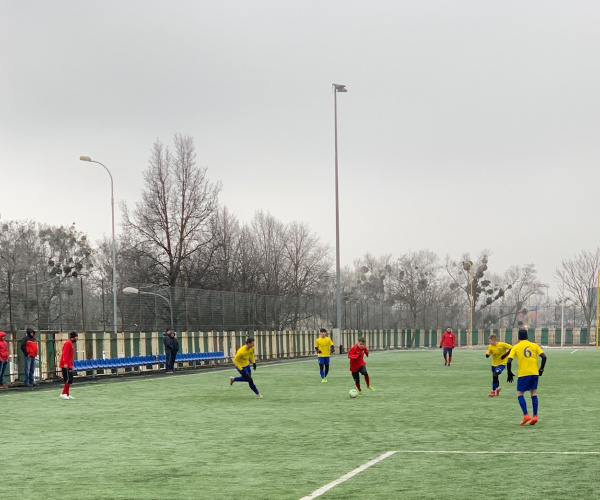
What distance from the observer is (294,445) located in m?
14.4

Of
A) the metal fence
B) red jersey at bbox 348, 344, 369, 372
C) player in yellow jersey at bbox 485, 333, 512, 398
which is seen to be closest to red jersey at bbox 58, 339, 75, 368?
red jersey at bbox 348, 344, 369, 372

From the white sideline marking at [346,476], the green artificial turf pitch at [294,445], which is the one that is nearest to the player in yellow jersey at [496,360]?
the green artificial turf pitch at [294,445]

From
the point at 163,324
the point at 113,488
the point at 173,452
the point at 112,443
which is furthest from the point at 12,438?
the point at 163,324

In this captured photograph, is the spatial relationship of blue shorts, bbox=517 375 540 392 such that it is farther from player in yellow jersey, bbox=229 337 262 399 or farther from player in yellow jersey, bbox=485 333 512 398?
player in yellow jersey, bbox=229 337 262 399

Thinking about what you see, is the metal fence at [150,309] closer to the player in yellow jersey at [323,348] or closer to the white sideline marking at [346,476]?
the player in yellow jersey at [323,348]

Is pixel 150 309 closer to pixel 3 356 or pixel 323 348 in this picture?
pixel 3 356

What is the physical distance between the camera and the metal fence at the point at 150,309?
33.5 meters

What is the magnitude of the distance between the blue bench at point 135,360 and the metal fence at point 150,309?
1.64m

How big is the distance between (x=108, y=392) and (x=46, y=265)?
4856 centimetres

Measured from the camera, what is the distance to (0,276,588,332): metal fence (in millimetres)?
33500

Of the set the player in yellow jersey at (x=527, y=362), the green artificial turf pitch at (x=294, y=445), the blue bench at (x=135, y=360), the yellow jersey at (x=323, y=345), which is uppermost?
the player in yellow jersey at (x=527, y=362)

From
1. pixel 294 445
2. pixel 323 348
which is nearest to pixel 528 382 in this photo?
pixel 294 445

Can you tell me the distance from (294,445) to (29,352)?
18.9m

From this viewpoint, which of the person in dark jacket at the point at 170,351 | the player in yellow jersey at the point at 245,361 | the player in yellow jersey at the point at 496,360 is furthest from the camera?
the person in dark jacket at the point at 170,351
